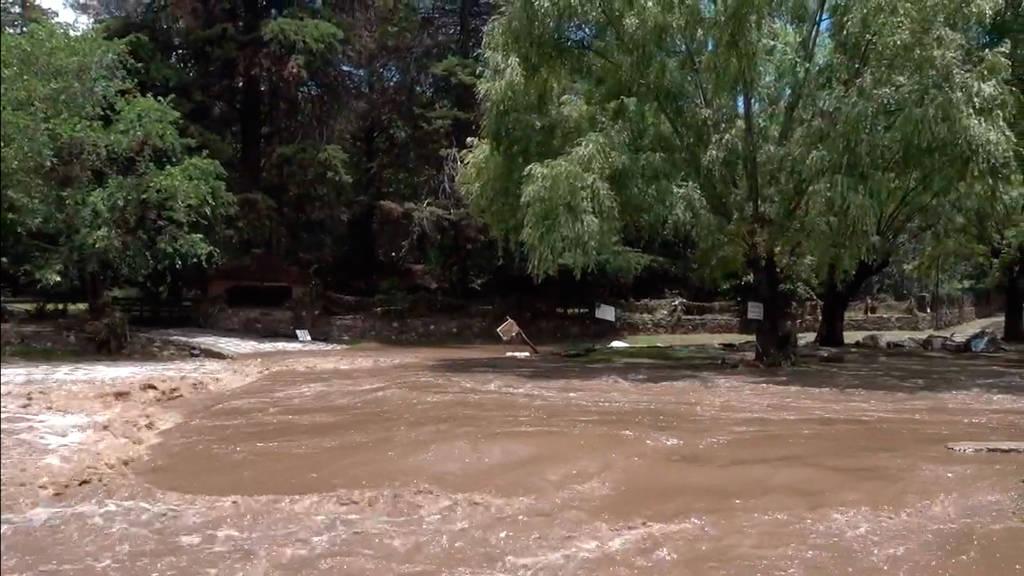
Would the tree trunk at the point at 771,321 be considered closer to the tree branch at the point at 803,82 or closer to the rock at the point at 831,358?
the rock at the point at 831,358

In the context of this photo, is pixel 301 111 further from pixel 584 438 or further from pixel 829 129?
pixel 584 438

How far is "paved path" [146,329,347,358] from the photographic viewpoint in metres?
21.0

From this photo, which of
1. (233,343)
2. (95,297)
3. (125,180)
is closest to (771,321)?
(233,343)

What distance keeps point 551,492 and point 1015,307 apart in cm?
2344

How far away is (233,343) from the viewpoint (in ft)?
72.9

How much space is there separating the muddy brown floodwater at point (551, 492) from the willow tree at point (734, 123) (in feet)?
13.4

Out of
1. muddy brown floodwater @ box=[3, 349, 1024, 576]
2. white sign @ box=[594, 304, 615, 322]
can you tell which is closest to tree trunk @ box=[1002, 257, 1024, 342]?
white sign @ box=[594, 304, 615, 322]

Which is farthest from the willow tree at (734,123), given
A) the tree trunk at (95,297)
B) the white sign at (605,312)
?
the tree trunk at (95,297)

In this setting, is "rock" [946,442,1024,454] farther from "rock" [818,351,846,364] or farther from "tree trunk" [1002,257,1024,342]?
"tree trunk" [1002,257,1024,342]

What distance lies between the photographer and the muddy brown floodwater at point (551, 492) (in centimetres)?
664

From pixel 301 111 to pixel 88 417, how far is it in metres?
17.7

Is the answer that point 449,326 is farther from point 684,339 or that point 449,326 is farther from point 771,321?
point 771,321

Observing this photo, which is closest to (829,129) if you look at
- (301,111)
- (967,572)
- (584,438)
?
(584,438)

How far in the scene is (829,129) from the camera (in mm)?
16125
